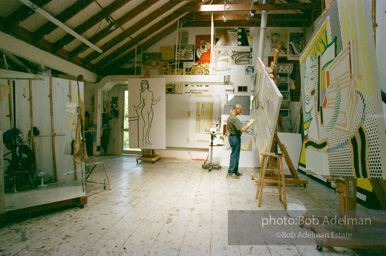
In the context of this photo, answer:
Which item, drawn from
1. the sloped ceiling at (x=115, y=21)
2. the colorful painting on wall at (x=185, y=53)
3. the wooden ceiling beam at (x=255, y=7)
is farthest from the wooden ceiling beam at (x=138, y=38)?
the colorful painting on wall at (x=185, y=53)

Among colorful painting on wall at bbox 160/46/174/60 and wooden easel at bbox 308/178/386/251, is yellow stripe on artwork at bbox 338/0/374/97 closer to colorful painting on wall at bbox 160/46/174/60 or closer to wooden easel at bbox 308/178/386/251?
wooden easel at bbox 308/178/386/251

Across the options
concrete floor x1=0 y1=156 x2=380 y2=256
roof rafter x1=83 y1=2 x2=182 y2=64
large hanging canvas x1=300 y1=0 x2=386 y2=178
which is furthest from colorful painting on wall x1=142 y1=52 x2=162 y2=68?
large hanging canvas x1=300 y1=0 x2=386 y2=178

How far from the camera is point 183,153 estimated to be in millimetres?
6051

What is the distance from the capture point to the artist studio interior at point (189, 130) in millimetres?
1473

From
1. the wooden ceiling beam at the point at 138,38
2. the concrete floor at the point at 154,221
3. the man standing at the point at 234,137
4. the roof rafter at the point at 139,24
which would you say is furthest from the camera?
the wooden ceiling beam at the point at 138,38

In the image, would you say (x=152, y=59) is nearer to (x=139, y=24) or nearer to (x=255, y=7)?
(x=139, y=24)

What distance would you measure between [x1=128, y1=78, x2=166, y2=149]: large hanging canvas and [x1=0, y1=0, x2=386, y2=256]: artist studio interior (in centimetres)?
3

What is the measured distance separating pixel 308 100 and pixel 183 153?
453 centimetres

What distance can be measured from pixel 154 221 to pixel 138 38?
5278mm

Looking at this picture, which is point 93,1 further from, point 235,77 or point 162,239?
point 162,239

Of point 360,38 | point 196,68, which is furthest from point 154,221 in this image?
point 196,68

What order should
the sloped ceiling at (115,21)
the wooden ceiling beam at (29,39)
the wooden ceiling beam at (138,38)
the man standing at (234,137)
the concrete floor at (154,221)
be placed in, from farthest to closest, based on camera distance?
the wooden ceiling beam at (138,38), the man standing at (234,137), the sloped ceiling at (115,21), the wooden ceiling beam at (29,39), the concrete floor at (154,221)

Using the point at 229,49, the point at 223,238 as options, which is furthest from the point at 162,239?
the point at 229,49

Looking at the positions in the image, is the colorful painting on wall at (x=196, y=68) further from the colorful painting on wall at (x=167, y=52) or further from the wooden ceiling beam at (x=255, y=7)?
the wooden ceiling beam at (x=255, y=7)
